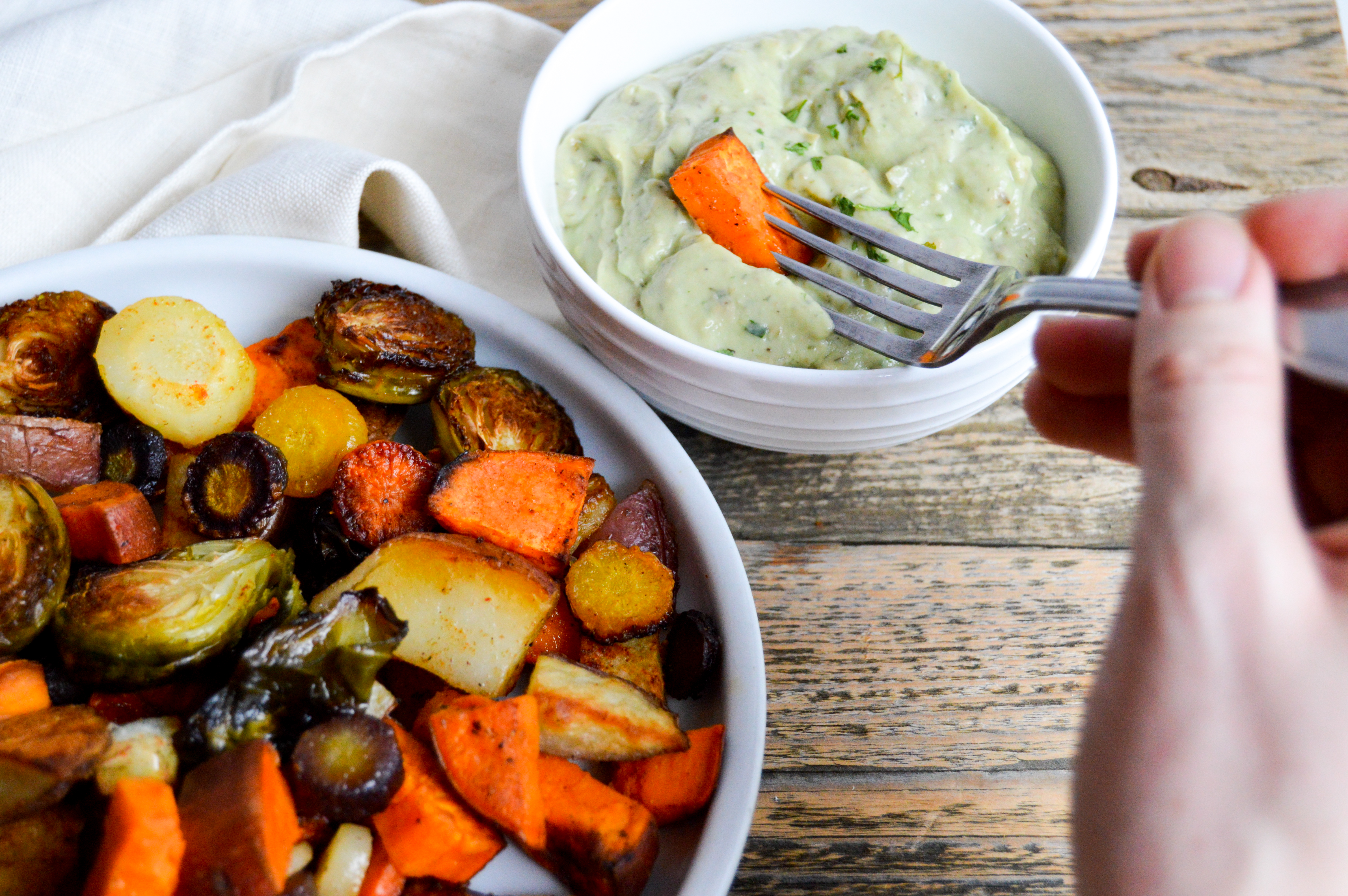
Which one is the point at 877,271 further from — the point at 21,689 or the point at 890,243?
the point at 21,689

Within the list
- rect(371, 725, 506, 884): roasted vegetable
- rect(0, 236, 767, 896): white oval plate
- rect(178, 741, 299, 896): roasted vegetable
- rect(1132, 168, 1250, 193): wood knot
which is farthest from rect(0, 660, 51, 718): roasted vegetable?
rect(1132, 168, 1250, 193): wood knot

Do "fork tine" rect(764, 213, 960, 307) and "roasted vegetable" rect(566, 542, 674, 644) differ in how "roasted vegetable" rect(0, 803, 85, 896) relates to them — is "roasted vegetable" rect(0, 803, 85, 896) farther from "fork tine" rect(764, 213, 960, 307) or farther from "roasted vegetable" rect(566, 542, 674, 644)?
"fork tine" rect(764, 213, 960, 307)

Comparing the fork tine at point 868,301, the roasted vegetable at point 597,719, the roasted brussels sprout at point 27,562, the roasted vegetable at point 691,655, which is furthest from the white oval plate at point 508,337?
the roasted brussels sprout at point 27,562

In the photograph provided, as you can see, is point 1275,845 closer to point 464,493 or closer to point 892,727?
point 892,727

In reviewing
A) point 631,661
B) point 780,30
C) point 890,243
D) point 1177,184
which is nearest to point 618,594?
point 631,661

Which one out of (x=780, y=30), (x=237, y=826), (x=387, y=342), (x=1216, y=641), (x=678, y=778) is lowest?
(x=678, y=778)

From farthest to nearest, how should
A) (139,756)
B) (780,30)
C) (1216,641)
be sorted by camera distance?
(780,30) < (139,756) < (1216,641)
